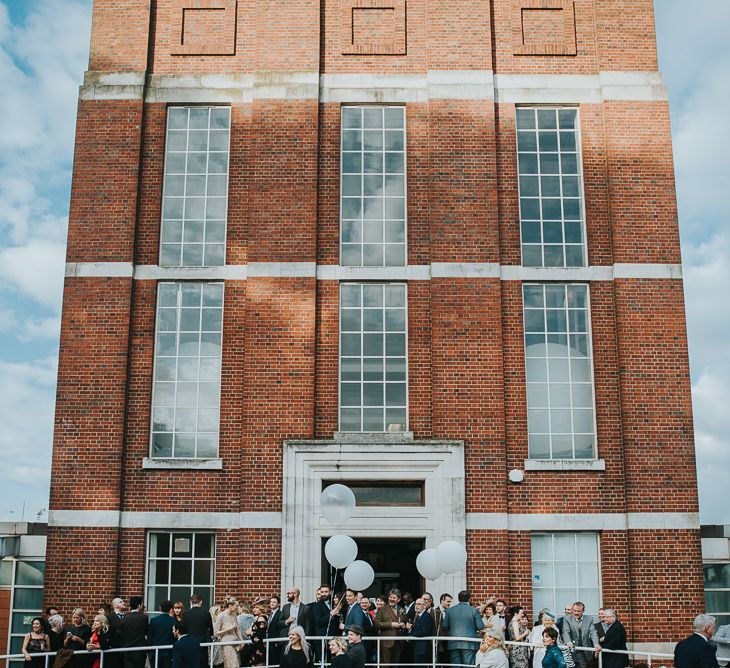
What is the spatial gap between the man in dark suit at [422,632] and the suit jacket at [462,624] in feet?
0.83

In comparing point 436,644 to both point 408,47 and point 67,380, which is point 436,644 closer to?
point 67,380

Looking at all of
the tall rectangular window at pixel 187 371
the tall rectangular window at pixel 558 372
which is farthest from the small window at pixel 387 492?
the tall rectangular window at pixel 187 371

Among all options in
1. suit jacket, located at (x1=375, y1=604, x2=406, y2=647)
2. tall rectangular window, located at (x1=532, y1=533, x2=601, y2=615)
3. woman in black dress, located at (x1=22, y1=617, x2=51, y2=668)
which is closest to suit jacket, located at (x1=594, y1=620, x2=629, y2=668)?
suit jacket, located at (x1=375, y1=604, x2=406, y2=647)

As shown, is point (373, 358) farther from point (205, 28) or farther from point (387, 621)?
point (205, 28)

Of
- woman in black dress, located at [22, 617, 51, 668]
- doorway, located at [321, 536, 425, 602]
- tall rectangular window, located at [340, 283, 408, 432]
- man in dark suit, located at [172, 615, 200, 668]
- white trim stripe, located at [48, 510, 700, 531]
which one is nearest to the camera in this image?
man in dark suit, located at [172, 615, 200, 668]

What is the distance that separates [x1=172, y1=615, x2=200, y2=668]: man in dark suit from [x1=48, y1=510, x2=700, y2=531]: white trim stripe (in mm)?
4720

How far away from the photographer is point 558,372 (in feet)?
58.3

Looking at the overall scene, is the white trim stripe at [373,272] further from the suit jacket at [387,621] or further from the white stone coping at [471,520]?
the suit jacket at [387,621]

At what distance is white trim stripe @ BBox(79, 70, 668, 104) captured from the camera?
733 inches

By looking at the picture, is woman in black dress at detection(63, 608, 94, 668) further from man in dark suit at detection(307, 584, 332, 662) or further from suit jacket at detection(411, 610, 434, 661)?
suit jacket at detection(411, 610, 434, 661)

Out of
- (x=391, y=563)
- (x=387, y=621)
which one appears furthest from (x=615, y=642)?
(x=391, y=563)

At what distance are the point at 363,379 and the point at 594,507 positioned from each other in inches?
186

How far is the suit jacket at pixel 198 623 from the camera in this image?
13227 millimetres

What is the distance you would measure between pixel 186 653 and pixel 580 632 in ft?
19.3
